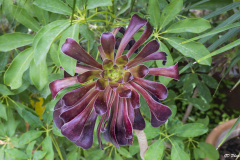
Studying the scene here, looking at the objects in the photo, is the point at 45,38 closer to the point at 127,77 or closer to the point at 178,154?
the point at 127,77

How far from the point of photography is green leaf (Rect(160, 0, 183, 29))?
1.65ft

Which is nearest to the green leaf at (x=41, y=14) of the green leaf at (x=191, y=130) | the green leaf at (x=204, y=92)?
the green leaf at (x=191, y=130)

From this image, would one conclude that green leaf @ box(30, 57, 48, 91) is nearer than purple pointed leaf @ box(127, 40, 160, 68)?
No

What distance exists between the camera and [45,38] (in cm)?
45

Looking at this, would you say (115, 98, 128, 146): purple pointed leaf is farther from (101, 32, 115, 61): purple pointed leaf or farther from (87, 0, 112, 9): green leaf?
(87, 0, 112, 9): green leaf

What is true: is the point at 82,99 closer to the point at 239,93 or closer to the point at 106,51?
the point at 106,51

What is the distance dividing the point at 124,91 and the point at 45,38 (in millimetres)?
228

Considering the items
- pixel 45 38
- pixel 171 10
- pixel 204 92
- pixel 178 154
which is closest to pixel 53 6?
Answer: pixel 45 38

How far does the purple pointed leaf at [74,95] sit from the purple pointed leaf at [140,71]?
102 millimetres

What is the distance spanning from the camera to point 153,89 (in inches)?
16.5

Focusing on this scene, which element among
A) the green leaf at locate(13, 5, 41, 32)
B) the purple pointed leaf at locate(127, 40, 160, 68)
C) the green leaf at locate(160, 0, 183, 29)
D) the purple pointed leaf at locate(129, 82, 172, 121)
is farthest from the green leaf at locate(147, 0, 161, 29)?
the green leaf at locate(13, 5, 41, 32)

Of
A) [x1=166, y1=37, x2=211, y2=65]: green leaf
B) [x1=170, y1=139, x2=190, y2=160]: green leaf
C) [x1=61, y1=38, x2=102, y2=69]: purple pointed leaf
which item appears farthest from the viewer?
[x1=170, y1=139, x2=190, y2=160]: green leaf

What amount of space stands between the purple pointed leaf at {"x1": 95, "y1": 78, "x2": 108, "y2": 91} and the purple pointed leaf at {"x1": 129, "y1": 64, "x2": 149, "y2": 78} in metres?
0.07

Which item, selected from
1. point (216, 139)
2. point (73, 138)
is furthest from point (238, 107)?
point (73, 138)
